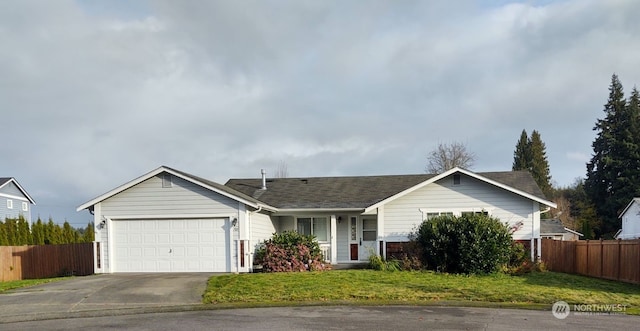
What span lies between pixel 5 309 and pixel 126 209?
744 centimetres

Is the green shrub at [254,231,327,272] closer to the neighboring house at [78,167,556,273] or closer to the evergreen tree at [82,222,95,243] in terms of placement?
the neighboring house at [78,167,556,273]

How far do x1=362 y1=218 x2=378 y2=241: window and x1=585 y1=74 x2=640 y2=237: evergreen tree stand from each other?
36.7m

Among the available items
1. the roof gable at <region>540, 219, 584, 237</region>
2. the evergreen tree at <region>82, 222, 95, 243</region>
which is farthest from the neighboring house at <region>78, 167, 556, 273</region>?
the roof gable at <region>540, 219, 584, 237</region>

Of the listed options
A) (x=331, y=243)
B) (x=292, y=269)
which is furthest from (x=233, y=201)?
(x=331, y=243)

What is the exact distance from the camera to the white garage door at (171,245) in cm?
1981

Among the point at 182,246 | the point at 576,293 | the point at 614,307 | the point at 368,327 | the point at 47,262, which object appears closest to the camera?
the point at 368,327

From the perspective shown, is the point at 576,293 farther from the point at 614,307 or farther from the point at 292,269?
the point at 292,269

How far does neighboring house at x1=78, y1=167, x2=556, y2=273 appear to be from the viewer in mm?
19859

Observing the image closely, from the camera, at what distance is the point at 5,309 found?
12984 mm

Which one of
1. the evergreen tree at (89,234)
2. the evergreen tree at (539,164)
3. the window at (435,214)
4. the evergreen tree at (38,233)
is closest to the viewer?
the window at (435,214)

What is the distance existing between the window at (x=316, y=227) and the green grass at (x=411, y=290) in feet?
18.5

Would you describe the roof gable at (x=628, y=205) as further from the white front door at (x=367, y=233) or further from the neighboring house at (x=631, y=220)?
the white front door at (x=367, y=233)

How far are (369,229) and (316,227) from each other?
7.76 feet

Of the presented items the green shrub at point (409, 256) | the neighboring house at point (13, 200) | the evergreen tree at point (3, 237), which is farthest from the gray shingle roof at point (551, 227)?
the neighboring house at point (13, 200)
